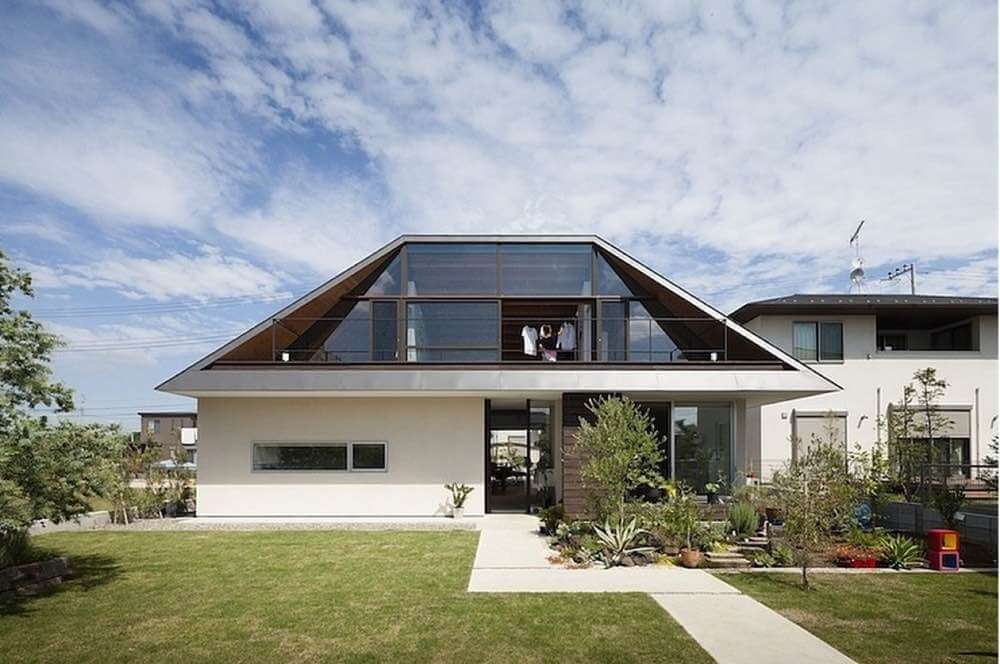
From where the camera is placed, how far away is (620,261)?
1709cm

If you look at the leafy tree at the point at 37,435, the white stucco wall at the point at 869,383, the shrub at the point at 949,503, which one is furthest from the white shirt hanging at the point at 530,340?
the leafy tree at the point at 37,435

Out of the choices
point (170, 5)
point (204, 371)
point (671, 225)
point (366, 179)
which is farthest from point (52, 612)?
point (671, 225)

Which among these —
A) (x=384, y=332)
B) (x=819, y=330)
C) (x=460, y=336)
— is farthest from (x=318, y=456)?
(x=819, y=330)

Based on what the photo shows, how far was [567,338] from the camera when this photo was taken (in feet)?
57.5

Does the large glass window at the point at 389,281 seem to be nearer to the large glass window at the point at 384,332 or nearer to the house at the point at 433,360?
Result: the house at the point at 433,360

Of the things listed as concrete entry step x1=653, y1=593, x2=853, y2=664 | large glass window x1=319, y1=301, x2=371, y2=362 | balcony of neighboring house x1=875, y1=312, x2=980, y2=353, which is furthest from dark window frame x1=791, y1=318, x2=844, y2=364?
concrete entry step x1=653, y1=593, x2=853, y2=664

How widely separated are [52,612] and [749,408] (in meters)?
18.5

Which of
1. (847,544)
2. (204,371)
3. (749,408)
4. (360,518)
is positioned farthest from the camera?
(749,408)

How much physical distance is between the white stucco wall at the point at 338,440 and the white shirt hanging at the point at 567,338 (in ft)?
8.80

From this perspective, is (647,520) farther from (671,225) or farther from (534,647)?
(671,225)

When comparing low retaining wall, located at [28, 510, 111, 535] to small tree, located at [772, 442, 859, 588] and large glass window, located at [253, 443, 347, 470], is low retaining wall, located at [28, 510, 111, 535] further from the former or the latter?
small tree, located at [772, 442, 859, 588]

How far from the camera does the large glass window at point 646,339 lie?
1681cm

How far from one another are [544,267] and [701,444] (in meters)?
6.01

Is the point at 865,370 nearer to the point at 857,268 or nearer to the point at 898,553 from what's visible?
the point at 857,268
